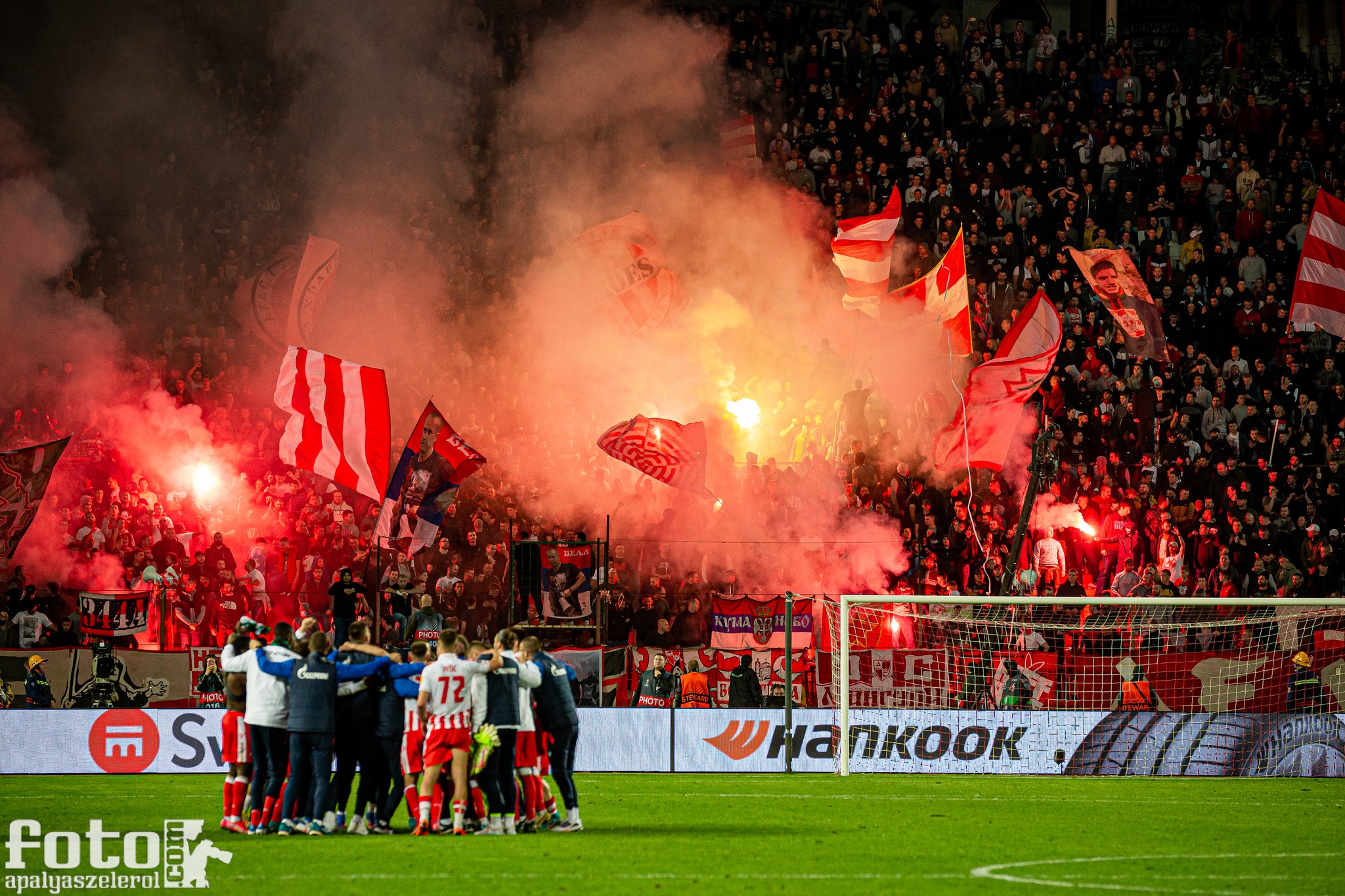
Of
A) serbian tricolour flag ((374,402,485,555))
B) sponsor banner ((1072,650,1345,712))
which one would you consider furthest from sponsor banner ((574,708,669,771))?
sponsor banner ((1072,650,1345,712))

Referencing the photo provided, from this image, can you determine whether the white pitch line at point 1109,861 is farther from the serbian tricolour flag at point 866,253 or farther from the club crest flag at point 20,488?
the club crest flag at point 20,488

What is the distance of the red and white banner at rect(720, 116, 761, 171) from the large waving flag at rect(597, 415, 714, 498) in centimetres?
790

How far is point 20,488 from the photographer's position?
16891 mm

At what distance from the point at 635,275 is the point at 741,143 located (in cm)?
335

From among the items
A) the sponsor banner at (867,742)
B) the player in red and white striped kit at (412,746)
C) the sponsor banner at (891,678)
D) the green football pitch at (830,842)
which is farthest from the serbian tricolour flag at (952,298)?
the player in red and white striped kit at (412,746)

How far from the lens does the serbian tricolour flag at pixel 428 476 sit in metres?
17.2

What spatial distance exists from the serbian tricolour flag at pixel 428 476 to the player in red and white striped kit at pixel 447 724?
24.2ft

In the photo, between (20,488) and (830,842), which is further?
(20,488)

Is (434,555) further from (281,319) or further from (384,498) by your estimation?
(281,319)

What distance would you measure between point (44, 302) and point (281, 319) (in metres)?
3.56

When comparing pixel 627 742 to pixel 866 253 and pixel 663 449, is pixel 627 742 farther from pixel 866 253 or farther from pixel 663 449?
pixel 866 253

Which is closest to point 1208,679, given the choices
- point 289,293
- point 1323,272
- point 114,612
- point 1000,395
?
point 1000,395

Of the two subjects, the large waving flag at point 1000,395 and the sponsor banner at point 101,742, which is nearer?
the sponsor banner at point 101,742

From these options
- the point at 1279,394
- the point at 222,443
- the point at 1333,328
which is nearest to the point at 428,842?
the point at 222,443
